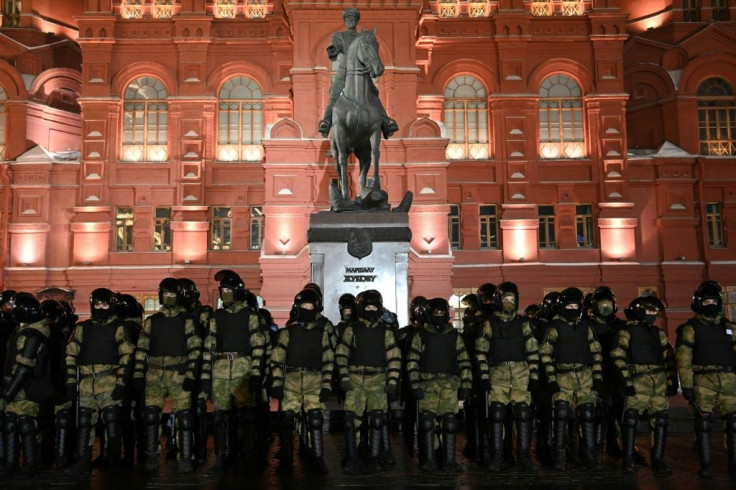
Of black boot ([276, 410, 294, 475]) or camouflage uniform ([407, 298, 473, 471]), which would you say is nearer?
black boot ([276, 410, 294, 475])

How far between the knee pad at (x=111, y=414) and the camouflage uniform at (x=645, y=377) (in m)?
6.35

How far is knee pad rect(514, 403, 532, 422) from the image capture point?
368 inches

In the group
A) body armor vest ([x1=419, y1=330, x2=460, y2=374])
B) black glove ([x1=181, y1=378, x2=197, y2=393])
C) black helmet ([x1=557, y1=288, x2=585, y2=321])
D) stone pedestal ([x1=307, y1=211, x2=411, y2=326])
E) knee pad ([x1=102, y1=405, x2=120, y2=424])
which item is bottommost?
knee pad ([x1=102, y1=405, x2=120, y2=424])

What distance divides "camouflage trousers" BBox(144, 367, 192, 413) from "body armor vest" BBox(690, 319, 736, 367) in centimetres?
646

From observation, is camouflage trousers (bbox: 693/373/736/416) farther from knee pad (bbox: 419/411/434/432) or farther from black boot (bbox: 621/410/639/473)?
knee pad (bbox: 419/411/434/432)

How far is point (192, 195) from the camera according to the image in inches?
1166

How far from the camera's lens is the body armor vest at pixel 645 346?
9.49 meters

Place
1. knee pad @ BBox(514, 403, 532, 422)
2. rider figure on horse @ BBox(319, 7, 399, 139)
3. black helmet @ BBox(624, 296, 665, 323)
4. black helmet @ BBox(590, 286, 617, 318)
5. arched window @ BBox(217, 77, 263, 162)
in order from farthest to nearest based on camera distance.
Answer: arched window @ BBox(217, 77, 263, 162) → rider figure on horse @ BBox(319, 7, 399, 139) → black helmet @ BBox(590, 286, 617, 318) → black helmet @ BBox(624, 296, 665, 323) → knee pad @ BBox(514, 403, 532, 422)

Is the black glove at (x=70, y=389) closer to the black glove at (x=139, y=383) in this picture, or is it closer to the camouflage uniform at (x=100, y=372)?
the camouflage uniform at (x=100, y=372)

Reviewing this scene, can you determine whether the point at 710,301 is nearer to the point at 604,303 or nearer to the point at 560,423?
the point at 604,303

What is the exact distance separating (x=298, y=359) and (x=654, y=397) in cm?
456

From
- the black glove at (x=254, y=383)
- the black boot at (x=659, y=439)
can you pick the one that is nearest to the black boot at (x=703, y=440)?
the black boot at (x=659, y=439)

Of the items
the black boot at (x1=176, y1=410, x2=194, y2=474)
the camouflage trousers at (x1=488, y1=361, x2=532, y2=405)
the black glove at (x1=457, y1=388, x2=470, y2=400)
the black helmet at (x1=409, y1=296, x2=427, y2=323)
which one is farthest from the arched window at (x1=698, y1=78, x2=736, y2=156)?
the black boot at (x1=176, y1=410, x2=194, y2=474)

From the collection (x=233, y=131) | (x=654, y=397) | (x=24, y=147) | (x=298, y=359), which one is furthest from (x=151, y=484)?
(x=24, y=147)
